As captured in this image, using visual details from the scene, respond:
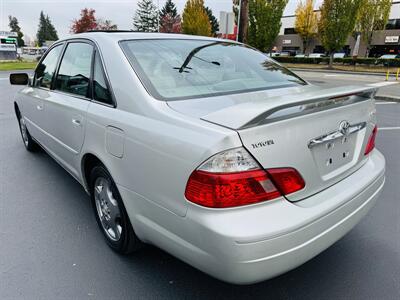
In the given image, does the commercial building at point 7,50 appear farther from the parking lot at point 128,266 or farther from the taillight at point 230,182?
the taillight at point 230,182

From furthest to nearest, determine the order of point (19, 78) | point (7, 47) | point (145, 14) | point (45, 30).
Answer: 1. point (45, 30)
2. point (145, 14)
3. point (7, 47)
4. point (19, 78)

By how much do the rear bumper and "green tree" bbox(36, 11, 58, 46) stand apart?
117586 mm

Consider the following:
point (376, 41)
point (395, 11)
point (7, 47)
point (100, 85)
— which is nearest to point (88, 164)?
point (100, 85)

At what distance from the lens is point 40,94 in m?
3.70

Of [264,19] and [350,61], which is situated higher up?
[264,19]

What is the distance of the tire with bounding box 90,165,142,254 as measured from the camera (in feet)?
7.69

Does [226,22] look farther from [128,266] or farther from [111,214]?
[128,266]

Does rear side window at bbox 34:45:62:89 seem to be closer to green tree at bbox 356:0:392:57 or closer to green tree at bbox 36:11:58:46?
green tree at bbox 356:0:392:57

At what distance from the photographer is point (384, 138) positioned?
608 centimetres

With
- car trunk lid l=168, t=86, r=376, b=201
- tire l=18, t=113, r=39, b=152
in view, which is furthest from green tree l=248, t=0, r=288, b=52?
car trunk lid l=168, t=86, r=376, b=201

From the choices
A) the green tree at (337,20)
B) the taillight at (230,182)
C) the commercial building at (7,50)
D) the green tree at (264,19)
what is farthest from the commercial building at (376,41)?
the taillight at (230,182)

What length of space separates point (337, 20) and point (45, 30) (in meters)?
101

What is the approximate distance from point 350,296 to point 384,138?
4724 mm

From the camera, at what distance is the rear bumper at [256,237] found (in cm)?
157
